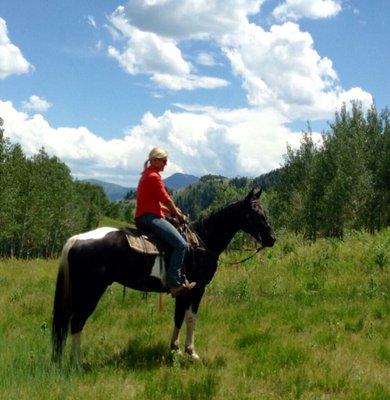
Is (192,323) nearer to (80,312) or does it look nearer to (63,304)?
(80,312)

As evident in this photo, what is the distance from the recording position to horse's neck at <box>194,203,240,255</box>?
880cm

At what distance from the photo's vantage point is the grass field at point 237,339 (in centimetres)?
661

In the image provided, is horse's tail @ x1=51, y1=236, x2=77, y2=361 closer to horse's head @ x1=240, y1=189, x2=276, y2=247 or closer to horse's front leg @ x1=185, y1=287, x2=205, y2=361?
horse's front leg @ x1=185, y1=287, x2=205, y2=361

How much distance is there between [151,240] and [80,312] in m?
1.67

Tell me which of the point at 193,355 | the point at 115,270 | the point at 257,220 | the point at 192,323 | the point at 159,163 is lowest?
the point at 193,355

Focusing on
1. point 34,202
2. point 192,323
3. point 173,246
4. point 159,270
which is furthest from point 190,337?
point 34,202

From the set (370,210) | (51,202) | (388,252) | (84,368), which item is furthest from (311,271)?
(51,202)

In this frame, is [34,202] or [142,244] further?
[34,202]

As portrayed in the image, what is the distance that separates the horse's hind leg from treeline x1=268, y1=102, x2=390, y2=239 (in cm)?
3854

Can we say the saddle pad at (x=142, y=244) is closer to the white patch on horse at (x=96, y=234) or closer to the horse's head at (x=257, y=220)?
the white patch on horse at (x=96, y=234)

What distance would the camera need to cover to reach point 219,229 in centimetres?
887

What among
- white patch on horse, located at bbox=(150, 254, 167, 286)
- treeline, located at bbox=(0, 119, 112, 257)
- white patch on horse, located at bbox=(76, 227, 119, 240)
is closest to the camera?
white patch on horse, located at bbox=(76, 227, 119, 240)

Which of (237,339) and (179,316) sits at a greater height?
(179,316)

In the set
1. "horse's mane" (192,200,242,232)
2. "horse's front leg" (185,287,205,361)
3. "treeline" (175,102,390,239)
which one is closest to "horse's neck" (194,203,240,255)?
"horse's mane" (192,200,242,232)
